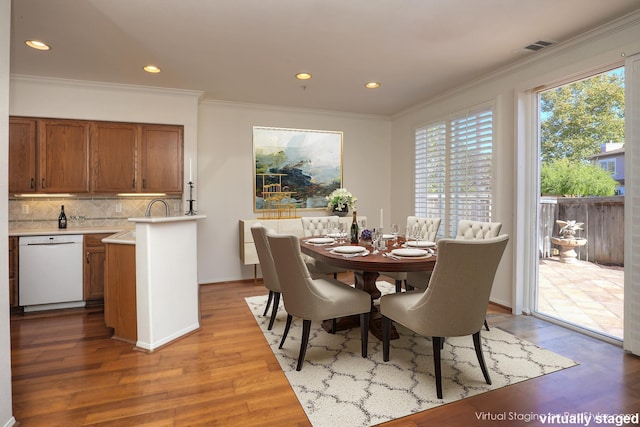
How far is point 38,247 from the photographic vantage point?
3.68 meters

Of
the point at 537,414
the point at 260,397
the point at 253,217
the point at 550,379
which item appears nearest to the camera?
the point at 537,414

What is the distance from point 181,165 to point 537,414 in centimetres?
441

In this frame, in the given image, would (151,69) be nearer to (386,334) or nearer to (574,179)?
(386,334)

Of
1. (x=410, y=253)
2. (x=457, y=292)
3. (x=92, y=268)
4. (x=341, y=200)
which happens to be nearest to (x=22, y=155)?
(x=92, y=268)

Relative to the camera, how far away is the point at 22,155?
390 cm

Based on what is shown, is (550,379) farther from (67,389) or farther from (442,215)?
(67,389)

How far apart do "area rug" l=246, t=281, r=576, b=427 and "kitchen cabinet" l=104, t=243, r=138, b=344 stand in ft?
3.78

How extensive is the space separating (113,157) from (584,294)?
5.77 meters

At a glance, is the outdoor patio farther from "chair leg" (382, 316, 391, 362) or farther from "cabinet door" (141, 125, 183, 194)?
"cabinet door" (141, 125, 183, 194)

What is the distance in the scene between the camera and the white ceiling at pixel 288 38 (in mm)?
2510

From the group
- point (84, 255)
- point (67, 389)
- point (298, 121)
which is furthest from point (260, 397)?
point (298, 121)

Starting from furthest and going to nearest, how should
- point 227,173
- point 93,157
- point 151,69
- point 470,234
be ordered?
point 227,173 → point 93,157 → point 151,69 → point 470,234

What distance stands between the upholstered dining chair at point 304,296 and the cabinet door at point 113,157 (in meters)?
2.84

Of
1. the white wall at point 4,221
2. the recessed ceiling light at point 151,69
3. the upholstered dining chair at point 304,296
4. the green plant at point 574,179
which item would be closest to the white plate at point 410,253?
the upholstered dining chair at point 304,296
